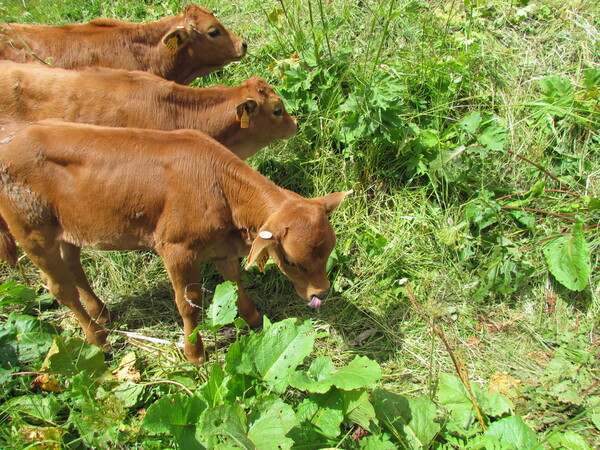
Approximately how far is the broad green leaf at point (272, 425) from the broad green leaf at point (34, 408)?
177 cm

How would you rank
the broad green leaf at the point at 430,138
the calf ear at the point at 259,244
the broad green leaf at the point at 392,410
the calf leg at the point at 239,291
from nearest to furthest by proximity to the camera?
the broad green leaf at the point at 392,410 → the calf ear at the point at 259,244 → the calf leg at the point at 239,291 → the broad green leaf at the point at 430,138

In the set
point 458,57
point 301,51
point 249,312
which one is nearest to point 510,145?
point 458,57

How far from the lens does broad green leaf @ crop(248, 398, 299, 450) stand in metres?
3.09

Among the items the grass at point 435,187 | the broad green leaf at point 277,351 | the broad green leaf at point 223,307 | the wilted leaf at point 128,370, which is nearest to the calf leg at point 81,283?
the grass at point 435,187

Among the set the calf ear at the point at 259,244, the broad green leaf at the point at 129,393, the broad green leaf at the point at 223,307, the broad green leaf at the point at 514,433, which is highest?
the calf ear at the point at 259,244

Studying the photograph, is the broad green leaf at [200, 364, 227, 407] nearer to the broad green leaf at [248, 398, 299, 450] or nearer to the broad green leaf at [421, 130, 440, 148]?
the broad green leaf at [248, 398, 299, 450]

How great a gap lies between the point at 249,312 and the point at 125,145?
2036 mm

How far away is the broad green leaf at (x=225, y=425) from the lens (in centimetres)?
313

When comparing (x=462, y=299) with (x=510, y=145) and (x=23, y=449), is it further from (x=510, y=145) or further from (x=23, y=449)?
(x=23, y=449)

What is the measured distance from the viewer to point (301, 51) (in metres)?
6.29

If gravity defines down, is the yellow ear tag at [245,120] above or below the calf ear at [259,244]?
above

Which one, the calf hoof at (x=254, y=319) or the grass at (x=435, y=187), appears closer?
the grass at (x=435, y=187)

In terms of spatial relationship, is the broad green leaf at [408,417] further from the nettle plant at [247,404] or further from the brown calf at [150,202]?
the brown calf at [150,202]

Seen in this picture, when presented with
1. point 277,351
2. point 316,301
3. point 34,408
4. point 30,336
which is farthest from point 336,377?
point 30,336
